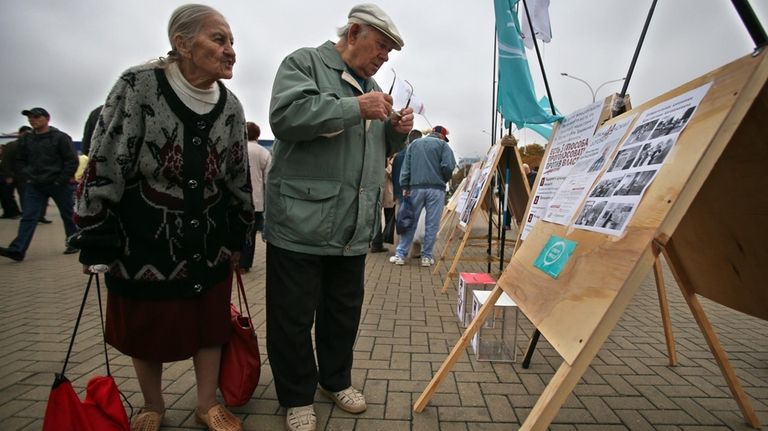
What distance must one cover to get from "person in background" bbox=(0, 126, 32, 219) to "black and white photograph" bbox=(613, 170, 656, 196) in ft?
30.1

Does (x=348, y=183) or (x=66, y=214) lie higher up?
(x=348, y=183)

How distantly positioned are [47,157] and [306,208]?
559 centimetres

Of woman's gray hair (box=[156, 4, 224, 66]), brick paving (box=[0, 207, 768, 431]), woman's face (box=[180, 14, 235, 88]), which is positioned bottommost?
brick paving (box=[0, 207, 768, 431])

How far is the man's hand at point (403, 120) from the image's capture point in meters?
2.00

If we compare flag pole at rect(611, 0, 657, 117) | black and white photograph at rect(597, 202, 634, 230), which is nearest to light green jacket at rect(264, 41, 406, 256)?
black and white photograph at rect(597, 202, 634, 230)

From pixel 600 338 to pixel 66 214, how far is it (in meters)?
6.86

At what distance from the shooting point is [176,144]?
159cm

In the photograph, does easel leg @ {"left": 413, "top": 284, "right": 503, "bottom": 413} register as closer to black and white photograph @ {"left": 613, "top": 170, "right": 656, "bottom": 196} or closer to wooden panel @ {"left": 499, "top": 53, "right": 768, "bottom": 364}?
wooden panel @ {"left": 499, "top": 53, "right": 768, "bottom": 364}

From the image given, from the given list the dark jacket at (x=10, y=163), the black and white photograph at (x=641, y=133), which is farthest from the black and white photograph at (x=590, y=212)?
the dark jacket at (x=10, y=163)

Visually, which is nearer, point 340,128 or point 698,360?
point 340,128

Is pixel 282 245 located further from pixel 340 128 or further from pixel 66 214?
pixel 66 214

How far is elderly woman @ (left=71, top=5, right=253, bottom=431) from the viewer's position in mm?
1496

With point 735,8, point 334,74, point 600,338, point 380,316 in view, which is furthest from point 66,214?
point 735,8

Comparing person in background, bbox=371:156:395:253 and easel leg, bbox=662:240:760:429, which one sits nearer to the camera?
easel leg, bbox=662:240:760:429
